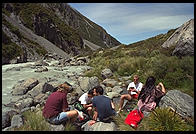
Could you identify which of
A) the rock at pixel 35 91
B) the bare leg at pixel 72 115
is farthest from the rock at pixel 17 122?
the rock at pixel 35 91

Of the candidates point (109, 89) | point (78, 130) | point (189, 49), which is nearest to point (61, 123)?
point (78, 130)

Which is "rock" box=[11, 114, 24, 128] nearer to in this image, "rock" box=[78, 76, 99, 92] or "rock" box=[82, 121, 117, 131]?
"rock" box=[82, 121, 117, 131]

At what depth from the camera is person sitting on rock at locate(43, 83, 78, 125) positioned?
614 cm

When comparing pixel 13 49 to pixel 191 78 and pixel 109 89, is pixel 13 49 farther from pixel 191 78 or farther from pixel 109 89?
pixel 191 78

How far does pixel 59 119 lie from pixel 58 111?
25 centimetres

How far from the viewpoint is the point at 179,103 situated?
650 centimetres

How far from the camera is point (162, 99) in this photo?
689 centimetres

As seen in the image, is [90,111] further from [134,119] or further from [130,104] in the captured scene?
[130,104]

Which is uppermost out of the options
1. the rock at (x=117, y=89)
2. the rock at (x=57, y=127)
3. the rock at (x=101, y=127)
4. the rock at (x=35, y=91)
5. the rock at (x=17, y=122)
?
the rock at (x=35, y=91)

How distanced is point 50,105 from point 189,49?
27.5ft

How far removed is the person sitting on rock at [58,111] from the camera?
614cm

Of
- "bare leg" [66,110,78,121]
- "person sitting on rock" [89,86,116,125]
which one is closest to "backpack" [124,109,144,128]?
"person sitting on rock" [89,86,116,125]

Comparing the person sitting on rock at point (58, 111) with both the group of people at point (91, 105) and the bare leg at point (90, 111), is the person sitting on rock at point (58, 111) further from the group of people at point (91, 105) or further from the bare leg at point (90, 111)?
the bare leg at point (90, 111)

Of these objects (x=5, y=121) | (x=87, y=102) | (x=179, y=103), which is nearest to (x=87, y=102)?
(x=87, y=102)
